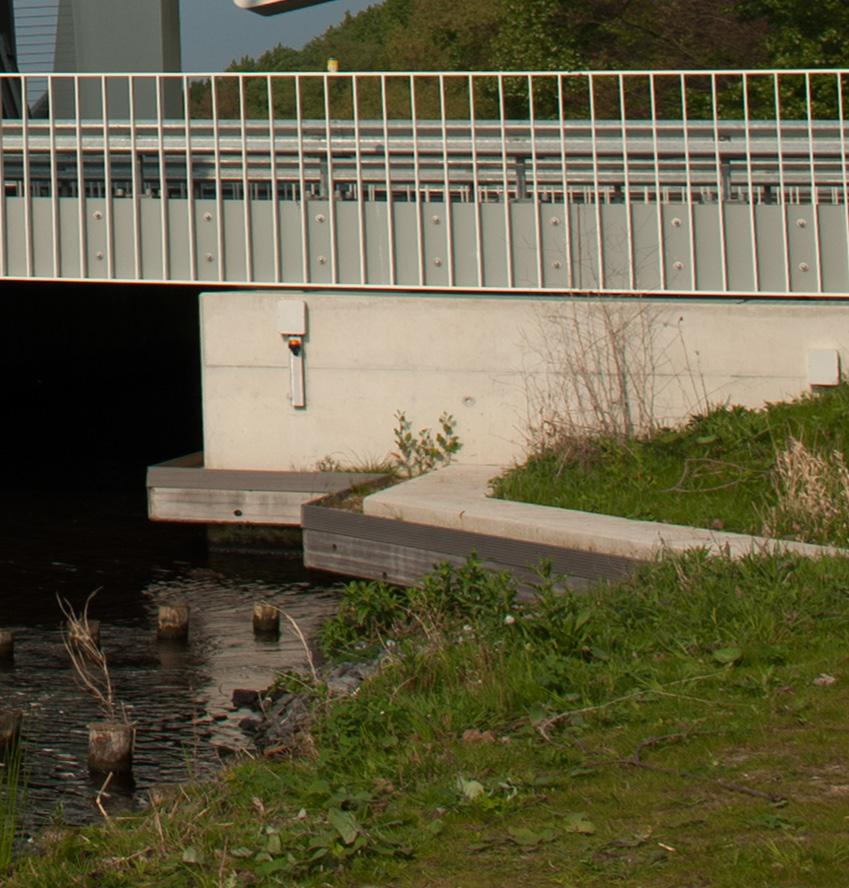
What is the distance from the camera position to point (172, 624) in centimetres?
1045

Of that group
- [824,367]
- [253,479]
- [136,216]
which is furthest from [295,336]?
[824,367]

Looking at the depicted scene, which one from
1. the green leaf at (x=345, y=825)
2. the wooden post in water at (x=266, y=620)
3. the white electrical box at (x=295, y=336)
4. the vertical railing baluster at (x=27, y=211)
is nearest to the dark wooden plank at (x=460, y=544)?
the wooden post in water at (x=266, y=620)

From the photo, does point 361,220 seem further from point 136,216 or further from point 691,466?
point 691,466

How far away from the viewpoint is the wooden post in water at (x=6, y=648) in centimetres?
983

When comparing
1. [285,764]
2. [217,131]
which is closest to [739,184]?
[217,131]

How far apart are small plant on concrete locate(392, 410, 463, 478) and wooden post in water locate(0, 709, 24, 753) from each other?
245 inches

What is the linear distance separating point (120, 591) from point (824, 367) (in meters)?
5.78

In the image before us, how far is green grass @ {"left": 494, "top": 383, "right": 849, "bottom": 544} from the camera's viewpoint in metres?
11.0

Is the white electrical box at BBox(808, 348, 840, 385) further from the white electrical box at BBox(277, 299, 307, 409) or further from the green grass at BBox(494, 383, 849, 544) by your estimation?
the white electrical box at BBox(277, 299, 307, 409)

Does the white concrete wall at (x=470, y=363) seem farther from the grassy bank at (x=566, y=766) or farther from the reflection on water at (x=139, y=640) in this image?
the grassy bank at (x=566, y=766)

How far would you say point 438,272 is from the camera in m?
14.4

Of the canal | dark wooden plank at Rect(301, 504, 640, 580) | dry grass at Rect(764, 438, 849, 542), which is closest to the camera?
the canal

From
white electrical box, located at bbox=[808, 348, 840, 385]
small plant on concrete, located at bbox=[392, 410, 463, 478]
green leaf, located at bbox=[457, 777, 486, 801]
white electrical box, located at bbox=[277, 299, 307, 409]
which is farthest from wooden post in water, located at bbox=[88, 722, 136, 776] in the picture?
white electrical box, located at bbox=[808, 348, 840, 385]

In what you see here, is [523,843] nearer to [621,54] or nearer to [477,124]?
[477,124]
